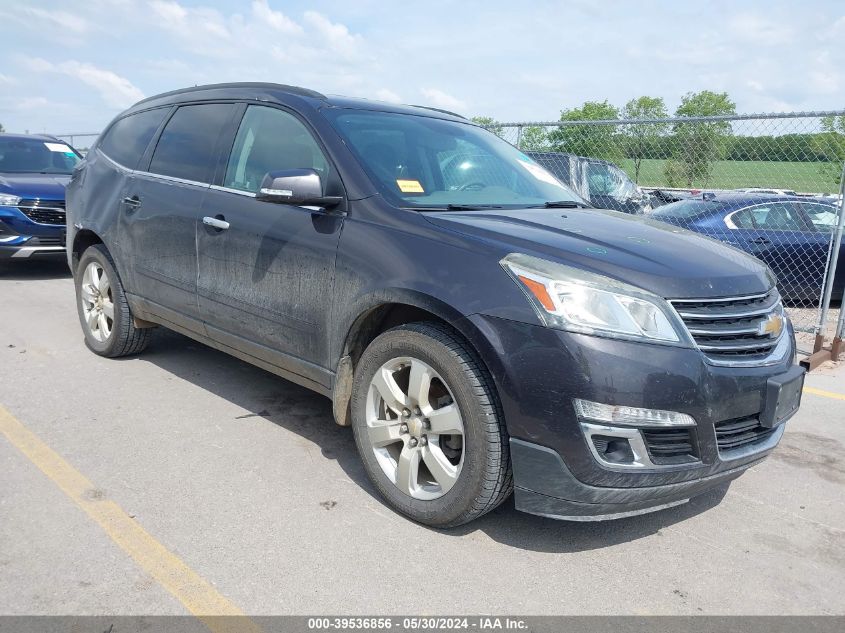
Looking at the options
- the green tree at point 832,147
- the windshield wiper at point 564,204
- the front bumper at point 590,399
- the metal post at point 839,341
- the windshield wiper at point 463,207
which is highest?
the green tree at point 832,147

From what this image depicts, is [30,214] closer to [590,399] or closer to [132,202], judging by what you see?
[132,202]

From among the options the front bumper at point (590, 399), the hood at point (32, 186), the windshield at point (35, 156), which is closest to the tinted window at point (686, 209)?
the front bumper at point (590, 399)

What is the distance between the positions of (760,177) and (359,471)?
6.90 meters

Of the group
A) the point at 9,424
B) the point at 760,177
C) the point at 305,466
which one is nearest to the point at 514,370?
the point at 305,466

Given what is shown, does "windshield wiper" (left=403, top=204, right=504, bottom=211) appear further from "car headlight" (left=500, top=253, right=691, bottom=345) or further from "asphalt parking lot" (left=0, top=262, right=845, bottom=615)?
"asphalt parking lot" (left=0, top=262, right=845, bottom=615)

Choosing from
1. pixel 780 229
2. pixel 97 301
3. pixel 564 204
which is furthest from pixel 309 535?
pixel 780 229

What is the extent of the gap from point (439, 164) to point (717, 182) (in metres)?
6.39

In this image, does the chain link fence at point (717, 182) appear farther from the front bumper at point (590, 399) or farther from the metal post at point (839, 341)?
the front bumper at point (590, 399)

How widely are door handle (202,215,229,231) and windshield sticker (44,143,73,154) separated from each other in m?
7.46

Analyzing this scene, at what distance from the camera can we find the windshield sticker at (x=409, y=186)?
3.47m

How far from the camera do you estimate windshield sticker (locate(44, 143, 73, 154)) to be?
10213 mm

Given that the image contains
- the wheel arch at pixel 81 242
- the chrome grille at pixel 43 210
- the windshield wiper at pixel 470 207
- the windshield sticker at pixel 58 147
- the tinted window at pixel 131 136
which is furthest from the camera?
the windshield sticker at pixel 58 147

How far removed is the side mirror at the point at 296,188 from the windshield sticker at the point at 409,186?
0.96 feet

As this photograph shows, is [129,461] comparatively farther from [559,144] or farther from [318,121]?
[559,144]
